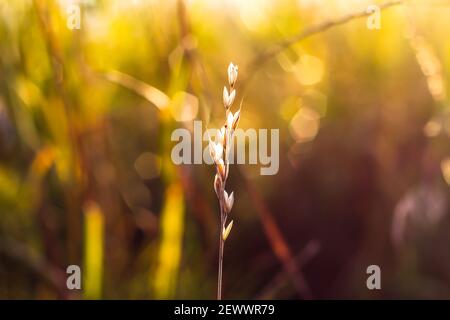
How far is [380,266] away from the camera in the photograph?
81cm

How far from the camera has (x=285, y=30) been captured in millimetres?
928

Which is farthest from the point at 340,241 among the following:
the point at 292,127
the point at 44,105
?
the point at 44,105

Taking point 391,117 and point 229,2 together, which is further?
point 229,2

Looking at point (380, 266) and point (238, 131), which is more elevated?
point (238, 131)

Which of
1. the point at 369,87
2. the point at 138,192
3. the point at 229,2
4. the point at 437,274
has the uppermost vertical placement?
the point at 229,2

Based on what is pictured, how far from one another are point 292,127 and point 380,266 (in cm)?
24

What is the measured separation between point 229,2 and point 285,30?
144mm

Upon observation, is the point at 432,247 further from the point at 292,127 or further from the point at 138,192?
the point at 138,192

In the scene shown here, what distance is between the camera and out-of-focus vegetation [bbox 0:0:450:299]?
75 centimetres

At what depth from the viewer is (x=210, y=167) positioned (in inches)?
35.5

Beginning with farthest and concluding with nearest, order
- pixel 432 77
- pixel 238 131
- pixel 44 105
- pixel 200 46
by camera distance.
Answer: pixel 200 46 → pixel 238 131 → pixel 44 105 → pixel 432 77

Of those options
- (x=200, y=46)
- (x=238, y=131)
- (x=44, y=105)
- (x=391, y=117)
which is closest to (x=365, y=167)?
(x=391, y=117)

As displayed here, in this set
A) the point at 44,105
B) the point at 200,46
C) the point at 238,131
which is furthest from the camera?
the point at 200,46

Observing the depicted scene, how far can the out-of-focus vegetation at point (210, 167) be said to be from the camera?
0.75m
